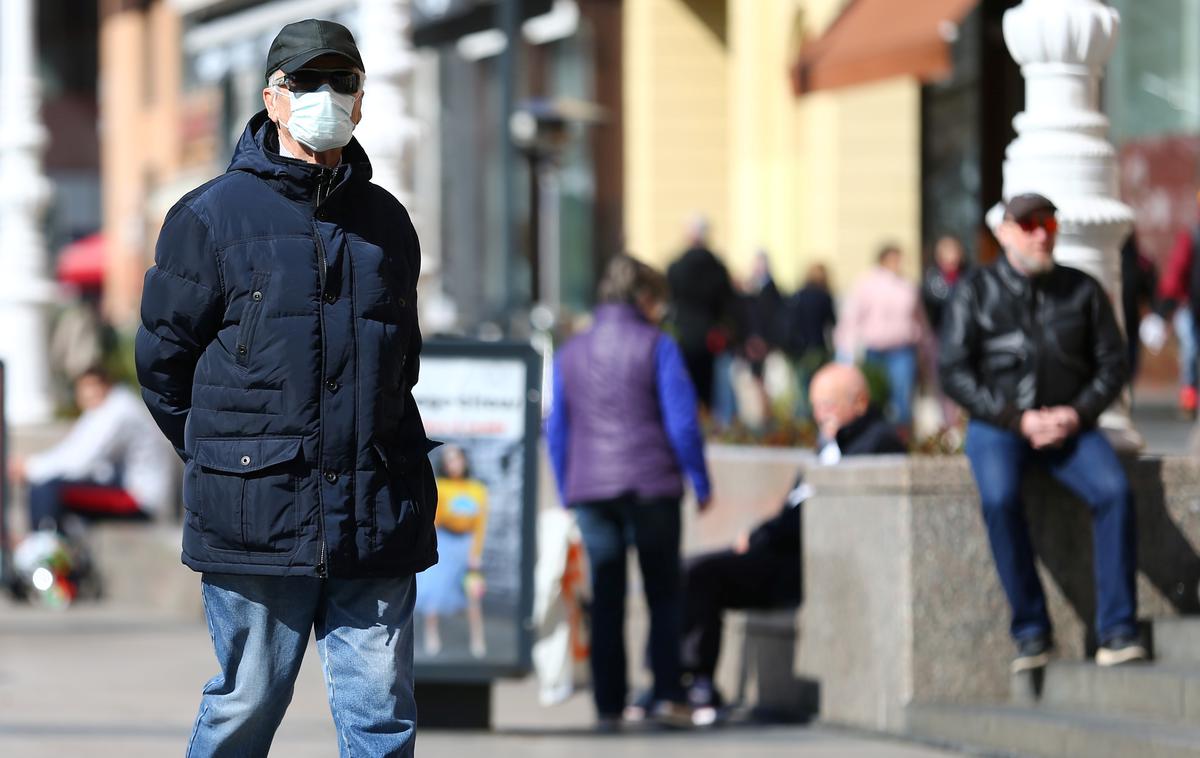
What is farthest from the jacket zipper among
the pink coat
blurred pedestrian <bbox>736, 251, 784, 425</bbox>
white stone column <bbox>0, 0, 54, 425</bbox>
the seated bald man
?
white stone column <bbox>0, 0, 54, 425</bbox>

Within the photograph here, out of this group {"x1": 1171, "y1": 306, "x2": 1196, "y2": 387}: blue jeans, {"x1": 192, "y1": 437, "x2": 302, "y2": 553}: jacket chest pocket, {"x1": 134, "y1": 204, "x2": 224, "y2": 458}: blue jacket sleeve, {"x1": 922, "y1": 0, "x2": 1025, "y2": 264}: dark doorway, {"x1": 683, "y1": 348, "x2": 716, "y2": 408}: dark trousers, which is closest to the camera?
{"x1": 192, "y1": 437, "x2": 302, "y2": 553}: jacket chest pocket

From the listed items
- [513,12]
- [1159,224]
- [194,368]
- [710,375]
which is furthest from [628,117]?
[194,368]

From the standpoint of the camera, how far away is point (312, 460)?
4.77m

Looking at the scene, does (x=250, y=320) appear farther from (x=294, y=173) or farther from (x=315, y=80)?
(x=315, y=80)

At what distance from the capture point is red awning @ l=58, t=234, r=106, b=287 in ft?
156

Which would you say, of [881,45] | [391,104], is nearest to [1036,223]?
[391,104]

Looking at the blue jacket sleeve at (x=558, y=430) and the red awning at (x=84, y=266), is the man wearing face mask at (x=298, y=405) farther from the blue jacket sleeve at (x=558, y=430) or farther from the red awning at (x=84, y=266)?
the red awning at (x=84, y=266)

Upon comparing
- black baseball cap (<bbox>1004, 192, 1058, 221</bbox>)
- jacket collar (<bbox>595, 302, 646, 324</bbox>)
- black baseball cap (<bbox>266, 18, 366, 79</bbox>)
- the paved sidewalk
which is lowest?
the paved sidewalk

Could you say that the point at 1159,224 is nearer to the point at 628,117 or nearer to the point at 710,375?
the point at 710,375

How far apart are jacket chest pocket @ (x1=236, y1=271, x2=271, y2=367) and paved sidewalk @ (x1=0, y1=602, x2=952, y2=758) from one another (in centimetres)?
352

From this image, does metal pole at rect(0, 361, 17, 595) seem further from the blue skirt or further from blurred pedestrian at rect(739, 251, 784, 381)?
blurred pedestrian at rect(739, 251, 784, 381)

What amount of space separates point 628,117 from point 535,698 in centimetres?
1844

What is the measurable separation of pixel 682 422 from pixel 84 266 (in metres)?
40.0

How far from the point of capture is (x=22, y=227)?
66.4ft
